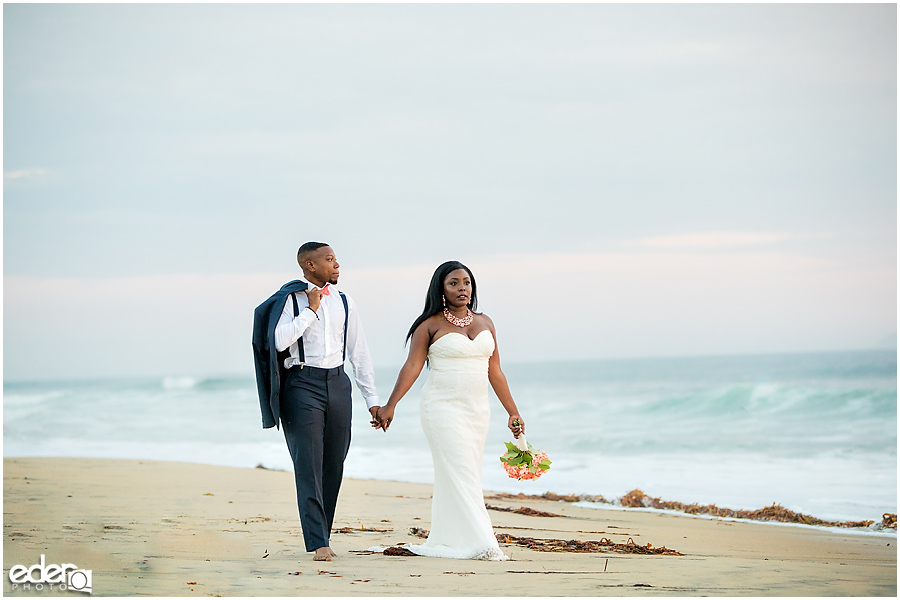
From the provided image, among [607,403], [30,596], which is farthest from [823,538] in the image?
[607,403]

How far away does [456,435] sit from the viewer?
571 cm

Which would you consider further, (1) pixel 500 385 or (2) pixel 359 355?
(1) pixel 500 385

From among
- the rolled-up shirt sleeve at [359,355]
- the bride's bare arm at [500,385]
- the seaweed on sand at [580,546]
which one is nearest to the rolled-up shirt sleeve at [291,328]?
the rolled-up shirt sleeve at [359,355]

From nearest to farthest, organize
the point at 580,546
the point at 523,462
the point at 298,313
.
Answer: the point at 298,313 < the point at 523,462 < the point at 580,546

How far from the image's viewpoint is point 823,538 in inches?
303

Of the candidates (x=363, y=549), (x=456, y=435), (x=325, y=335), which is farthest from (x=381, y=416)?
(x=363, y=549)

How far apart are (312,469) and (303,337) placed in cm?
84

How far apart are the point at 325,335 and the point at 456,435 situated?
1.06m

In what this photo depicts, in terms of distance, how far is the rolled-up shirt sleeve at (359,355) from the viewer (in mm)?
5906

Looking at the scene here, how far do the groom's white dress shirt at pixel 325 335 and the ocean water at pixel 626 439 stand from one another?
583cm

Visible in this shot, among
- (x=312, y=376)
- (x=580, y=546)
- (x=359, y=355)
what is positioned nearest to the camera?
(x=312, y=376)

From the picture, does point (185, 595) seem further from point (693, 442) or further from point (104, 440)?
point (104, 440)

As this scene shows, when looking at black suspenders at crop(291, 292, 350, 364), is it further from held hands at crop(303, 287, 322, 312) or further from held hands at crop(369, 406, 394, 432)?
held hands at crop(369, 406, 394, 432)

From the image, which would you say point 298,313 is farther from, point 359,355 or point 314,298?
point 359,355
